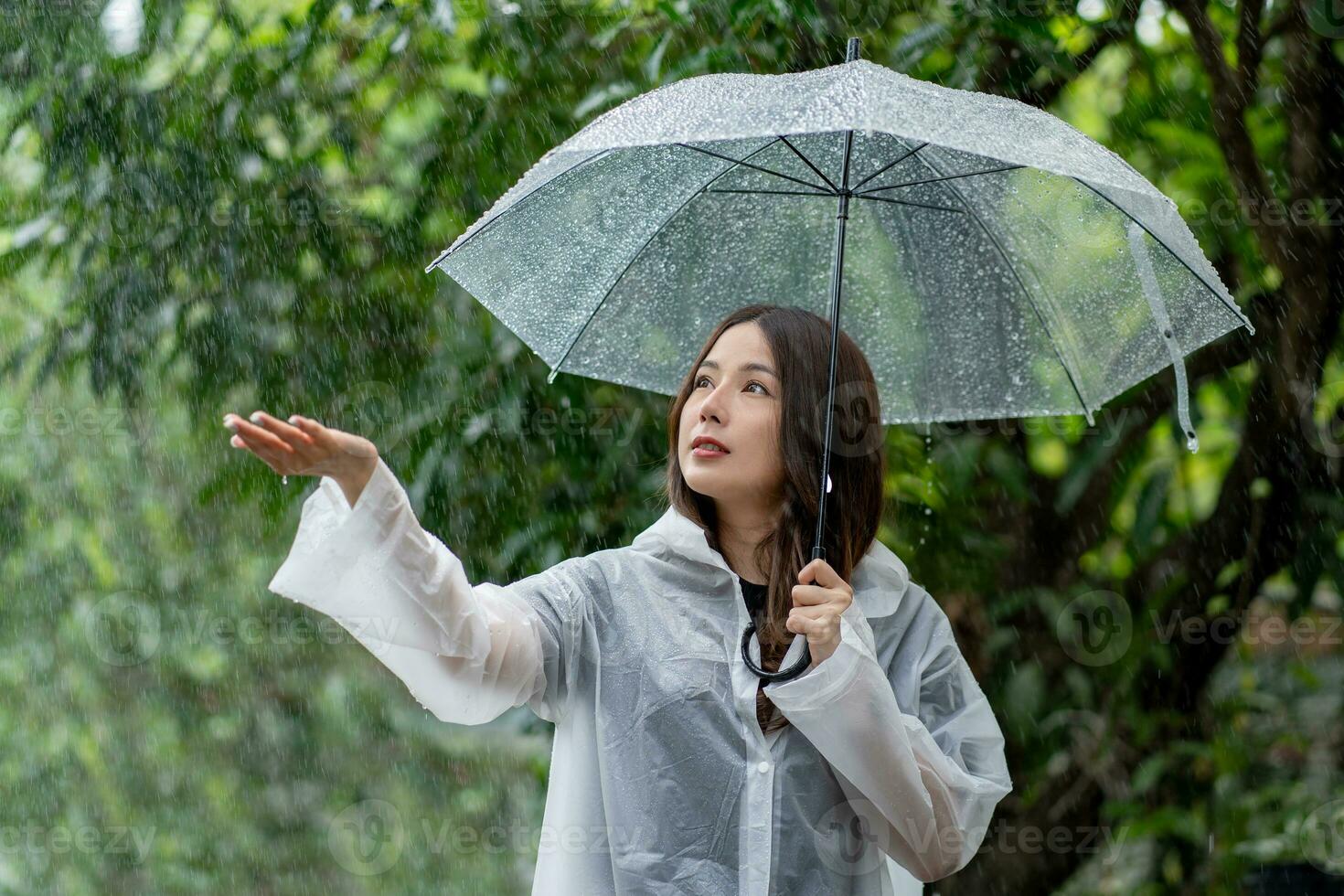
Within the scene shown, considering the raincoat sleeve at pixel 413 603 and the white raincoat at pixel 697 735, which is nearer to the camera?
the raincoat sleeve at pixel 413 603

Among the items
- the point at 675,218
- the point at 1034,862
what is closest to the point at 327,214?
the point at 675,218

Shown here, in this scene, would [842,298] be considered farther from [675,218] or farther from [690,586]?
[690,586]

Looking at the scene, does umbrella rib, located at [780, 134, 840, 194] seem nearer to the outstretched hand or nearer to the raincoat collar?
the raincoat collar

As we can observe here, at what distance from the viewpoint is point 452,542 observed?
3.06m

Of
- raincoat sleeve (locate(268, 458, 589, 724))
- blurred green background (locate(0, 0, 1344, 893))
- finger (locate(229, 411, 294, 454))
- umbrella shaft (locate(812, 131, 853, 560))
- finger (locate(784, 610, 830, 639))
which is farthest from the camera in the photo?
blurred green background (locate(0, 0, 1344, 893))

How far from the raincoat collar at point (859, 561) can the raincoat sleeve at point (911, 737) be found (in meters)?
0.06

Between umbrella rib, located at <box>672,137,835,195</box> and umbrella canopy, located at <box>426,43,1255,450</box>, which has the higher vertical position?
umbrella rib, located at <box>672,137,835,195</box>

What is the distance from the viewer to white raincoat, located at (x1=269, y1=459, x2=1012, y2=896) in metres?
1.77

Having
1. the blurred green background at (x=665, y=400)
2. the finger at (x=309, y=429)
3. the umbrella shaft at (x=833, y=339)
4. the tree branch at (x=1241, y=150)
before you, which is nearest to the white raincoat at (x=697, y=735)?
the umbrella shaft at (x=833, y=339)

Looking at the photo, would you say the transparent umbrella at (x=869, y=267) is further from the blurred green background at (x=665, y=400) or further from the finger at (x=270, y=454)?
the blurred green background at (x=665, y=400)

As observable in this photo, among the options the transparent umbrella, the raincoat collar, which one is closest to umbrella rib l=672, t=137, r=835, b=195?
the transparent umbrella

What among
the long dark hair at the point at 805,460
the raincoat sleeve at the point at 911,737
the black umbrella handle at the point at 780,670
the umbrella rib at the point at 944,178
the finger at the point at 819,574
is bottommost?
the raincoat sleeve at the point at 911,737

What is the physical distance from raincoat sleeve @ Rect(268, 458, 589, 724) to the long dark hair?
0.30 metres

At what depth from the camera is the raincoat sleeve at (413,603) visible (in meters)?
1.57
